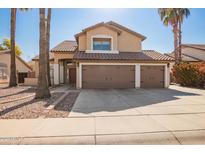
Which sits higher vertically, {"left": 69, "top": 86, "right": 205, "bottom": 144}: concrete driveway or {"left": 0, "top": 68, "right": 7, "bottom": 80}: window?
{"left": 0, "top": 68, "right": 7, "bottom": 80}: window

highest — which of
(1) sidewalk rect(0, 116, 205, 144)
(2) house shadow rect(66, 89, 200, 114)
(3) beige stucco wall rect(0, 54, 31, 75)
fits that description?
(3) beige stucco wall rect(0, 54, 31, 75)

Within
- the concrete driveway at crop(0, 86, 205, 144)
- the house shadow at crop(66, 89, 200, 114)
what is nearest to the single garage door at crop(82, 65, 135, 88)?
the house shadow at crop(66, 89, 200, 114)

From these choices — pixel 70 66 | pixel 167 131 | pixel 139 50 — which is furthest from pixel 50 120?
pixel 70 66

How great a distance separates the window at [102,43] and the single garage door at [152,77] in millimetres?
4167

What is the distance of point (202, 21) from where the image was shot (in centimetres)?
1198

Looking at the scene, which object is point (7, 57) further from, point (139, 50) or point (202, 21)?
point (202, 21)

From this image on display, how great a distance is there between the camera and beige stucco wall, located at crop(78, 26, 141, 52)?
16234 millimetres

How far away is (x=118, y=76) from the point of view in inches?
575

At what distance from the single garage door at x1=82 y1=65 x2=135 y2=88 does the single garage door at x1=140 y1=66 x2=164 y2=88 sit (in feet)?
3.39

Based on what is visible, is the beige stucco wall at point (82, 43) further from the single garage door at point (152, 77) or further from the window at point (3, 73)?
the window at point (3, 73)

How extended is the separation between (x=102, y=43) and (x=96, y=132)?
13.1 meters

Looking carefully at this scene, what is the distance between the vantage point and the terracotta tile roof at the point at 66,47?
61.9 ft

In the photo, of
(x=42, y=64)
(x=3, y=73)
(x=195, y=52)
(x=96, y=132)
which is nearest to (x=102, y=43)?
(x=42, y=64)

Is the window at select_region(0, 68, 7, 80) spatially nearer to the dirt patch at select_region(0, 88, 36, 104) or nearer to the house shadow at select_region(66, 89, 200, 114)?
the dirt patch at select_region(0, 88, 36, 104)
